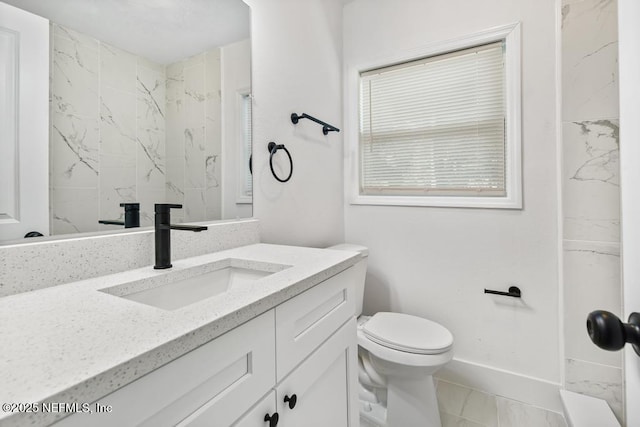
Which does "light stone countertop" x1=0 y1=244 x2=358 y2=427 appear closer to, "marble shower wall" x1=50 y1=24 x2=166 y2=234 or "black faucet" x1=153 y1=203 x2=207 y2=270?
"black faucet" x1=153 y1=203 x2=207 y2=270

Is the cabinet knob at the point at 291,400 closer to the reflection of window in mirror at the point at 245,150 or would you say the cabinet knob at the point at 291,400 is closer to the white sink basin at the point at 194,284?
the white sink basin at the point at 194,284

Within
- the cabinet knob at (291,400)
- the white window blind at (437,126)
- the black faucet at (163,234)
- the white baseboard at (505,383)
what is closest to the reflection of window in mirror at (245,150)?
the black faucet at (163,234)

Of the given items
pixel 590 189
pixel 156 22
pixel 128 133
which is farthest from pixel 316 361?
pixel 590 189

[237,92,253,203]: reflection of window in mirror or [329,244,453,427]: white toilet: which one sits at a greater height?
[237,92,253,203]: reflection of window in mirror

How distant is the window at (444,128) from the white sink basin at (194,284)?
1.24 m

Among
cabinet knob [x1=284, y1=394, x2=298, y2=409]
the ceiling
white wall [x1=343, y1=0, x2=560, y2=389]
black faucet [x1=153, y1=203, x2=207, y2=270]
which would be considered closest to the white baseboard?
white wall [x1=343, y1=0, x2=560, y2=389]

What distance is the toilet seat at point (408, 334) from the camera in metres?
1.40

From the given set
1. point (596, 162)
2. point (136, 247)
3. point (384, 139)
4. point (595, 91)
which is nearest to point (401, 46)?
point (384, 139)

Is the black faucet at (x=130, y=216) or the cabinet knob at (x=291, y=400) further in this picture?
the black faucet at (x=130, y=216)

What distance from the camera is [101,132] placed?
91cm

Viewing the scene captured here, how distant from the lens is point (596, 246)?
144 cm

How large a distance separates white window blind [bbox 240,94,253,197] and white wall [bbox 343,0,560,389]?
0.97 metres

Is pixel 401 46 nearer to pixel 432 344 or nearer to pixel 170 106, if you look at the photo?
pixel 170 106

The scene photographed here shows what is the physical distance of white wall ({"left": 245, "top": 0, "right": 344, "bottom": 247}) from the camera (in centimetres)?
152
